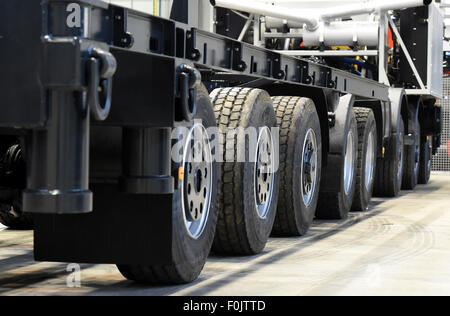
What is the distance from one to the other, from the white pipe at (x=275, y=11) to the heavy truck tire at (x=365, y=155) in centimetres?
120

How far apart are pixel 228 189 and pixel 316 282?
0.92 metres

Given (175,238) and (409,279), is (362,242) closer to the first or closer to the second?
(409,279)

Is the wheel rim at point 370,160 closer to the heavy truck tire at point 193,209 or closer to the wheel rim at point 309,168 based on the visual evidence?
the wheel rim at point 309,168

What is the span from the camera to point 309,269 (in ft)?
20.4

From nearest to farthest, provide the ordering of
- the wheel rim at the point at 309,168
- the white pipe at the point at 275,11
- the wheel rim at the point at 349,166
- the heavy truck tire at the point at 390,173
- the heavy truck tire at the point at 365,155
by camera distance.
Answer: the wheel rim at the point at 309,168 → the wheel rim at the point at 349,166 → the heavy truck tire at the point at 365,155 → the white pipe at the point at 275,11 → the heavy truck tire at the point at 390,173

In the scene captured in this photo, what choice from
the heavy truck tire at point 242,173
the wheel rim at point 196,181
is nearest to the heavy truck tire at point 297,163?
the heavy truck tire at point 242,173

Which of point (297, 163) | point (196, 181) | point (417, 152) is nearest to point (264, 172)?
point (297, 163)

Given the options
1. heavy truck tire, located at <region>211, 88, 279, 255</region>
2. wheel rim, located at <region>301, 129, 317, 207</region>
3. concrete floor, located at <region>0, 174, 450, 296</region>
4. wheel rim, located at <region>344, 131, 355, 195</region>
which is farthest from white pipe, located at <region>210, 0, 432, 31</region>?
heavy truck tire, located at <region>211, 88, 279, 255</region>

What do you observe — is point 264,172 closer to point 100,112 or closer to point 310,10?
point 100,112

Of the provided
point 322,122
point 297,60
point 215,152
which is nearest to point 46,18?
point 215,152

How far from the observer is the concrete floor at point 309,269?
5367 millimetres

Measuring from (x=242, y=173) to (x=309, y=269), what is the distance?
2.44 feet

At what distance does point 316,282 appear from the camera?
570 centimetres

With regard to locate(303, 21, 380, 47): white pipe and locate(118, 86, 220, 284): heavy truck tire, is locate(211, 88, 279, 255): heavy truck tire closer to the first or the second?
locate(118, 86, 220, 284): heavy truck tire
